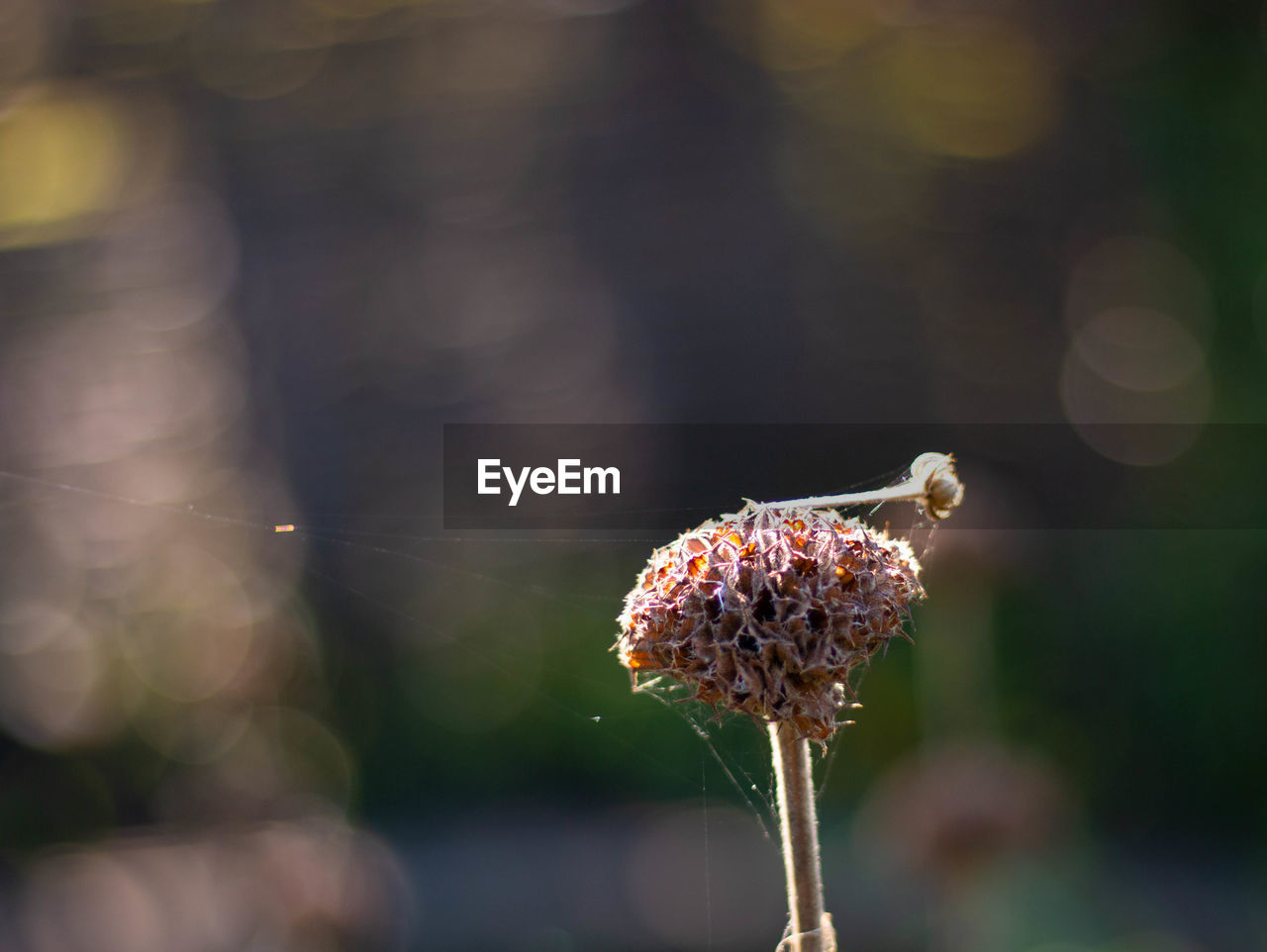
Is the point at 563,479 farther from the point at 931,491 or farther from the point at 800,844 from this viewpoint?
the point at 800,844

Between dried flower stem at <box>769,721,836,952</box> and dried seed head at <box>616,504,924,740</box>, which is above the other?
dried seed head at <box>616,504,924,740</box>

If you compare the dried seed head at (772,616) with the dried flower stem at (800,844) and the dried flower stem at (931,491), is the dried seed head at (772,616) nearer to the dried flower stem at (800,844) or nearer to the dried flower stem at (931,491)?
the dried flower stem at (800,844)

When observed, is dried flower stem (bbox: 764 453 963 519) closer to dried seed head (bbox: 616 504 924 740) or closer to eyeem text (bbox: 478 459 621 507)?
dried seed head (bbox: 616 504 924 740)
